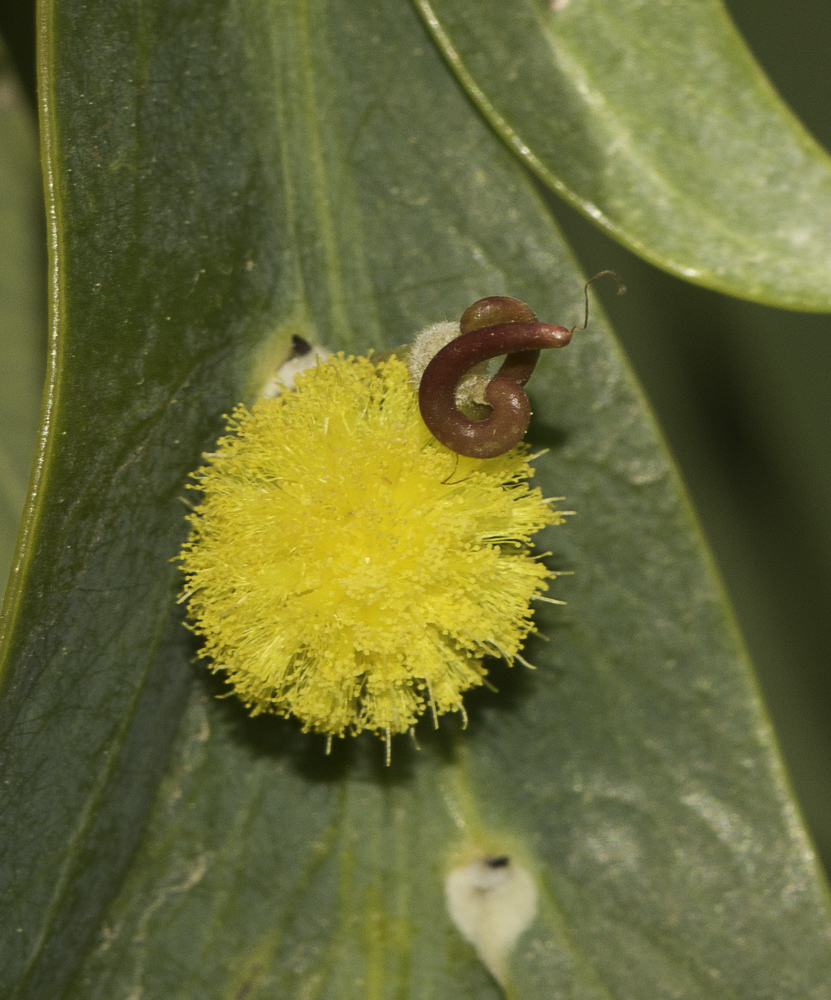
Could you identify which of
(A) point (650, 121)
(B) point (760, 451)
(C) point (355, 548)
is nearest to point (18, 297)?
(C) point (355, 548)

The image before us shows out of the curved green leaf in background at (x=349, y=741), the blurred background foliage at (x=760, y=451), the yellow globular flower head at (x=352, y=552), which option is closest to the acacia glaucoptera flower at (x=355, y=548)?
the yellow globular flower head at (x=352, y=552)

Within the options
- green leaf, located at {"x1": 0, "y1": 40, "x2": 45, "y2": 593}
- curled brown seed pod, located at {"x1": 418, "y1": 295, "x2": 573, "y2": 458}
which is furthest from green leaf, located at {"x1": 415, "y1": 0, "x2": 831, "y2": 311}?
green leaf, located at {"x1": 0, "y1": 40, "x2": 45, "y2": 593}

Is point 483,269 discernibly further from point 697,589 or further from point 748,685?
point 748,685

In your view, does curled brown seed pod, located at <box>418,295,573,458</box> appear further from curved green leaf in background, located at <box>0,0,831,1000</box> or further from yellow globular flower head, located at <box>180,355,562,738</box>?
curved green leaf in background, located at <box>0,0,831,1000</box>

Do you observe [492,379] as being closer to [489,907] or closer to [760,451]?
[489,907]

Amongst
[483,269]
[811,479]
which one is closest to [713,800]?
[483,269]

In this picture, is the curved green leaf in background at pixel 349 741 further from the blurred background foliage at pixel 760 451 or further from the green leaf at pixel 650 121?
the blurred background foliage at pixel 760 451

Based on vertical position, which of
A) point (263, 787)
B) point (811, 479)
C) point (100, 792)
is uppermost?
point (100, 792)
